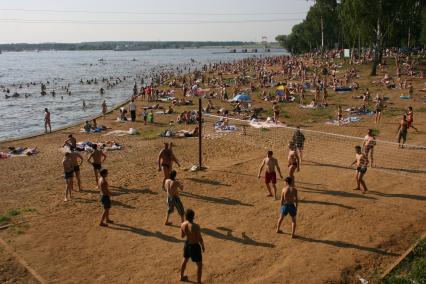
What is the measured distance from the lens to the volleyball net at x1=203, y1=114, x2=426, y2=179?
15883 millimetres

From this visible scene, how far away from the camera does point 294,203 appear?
10.1m

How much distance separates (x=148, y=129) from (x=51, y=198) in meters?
12.3

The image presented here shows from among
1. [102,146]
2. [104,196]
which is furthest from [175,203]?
A: [102,146]

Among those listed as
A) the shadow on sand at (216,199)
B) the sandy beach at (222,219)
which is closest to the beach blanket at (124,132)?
the sandy beach at (222,219)

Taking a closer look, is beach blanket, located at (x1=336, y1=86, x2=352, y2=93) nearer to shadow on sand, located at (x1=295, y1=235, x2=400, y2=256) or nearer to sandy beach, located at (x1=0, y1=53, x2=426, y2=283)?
sandy beach, located at (x1=0, y1=53, x2=426, y2=283)

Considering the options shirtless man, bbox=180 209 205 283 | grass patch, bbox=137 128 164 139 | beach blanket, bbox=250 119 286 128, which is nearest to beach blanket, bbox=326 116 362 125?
beach blanket, bbox=250 119 286 128

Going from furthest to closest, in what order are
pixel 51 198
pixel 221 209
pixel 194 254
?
pixel 51 198
pixel 221 209
pixel 194 254

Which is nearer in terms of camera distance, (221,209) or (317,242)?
(317,242)

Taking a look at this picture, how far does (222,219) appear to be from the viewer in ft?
37.5

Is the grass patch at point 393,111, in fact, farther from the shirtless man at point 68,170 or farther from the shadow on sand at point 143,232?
the shadow on sand at point 143,232

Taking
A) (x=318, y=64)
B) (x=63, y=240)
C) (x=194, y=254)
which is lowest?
(x=63, y=240)

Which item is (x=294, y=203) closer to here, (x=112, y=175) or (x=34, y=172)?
(x=112, y=175)

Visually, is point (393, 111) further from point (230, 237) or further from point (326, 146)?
point (230, 237)

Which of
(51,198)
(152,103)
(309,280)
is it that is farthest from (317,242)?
(152,103)
